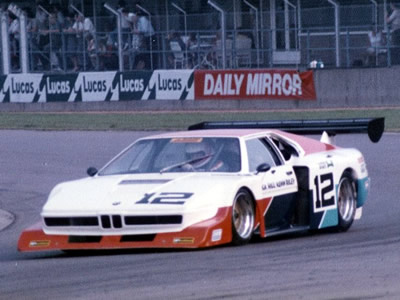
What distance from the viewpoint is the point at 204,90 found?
106ft

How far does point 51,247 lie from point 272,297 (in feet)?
11.0

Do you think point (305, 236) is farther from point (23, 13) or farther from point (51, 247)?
point (23, 13)

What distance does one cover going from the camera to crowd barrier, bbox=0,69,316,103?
3127 cm

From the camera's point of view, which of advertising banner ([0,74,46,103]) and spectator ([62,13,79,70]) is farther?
spectator ([62,13,79,70])

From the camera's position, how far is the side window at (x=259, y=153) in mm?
10844

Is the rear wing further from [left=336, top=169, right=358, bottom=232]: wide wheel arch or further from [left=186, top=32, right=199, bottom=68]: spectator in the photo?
[left=186, top=32, right=199, bottom=68]: spectator

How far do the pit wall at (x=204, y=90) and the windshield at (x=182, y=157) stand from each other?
66.3 feet

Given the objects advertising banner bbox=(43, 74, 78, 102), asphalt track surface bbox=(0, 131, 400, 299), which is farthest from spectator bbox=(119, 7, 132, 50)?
asphalt track surface bbox=(0, 131, 400, 299)

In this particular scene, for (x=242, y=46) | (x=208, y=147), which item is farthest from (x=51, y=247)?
(x=242, y=46)

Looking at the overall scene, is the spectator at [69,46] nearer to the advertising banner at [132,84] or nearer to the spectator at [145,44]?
the spectator at [145,44]

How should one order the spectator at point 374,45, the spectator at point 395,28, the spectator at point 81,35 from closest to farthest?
the spectator at point 395,28 → the spectator at point 374,45 → the spectator at point 81,35

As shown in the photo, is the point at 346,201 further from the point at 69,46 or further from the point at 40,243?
the point at 69,46

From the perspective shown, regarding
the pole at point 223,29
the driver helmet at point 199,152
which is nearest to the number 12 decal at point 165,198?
the driver helmet at point 199,152

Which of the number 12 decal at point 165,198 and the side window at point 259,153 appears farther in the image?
the side window at point 259,153
